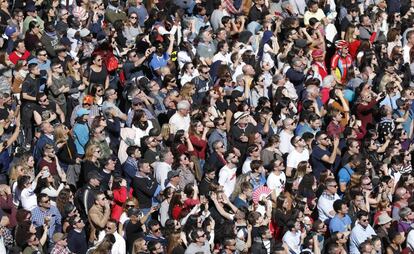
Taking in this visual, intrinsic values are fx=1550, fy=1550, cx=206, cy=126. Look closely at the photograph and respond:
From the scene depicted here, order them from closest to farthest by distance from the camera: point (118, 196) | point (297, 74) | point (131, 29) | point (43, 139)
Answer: point (118, 196) → point (43, 139) → point (297, 74) → point (131, 29)

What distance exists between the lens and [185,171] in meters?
20.9

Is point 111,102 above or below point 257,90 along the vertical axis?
above

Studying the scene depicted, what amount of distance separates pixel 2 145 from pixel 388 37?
27.6 ft

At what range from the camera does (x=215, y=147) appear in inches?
853

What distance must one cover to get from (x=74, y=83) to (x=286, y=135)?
3.21 m

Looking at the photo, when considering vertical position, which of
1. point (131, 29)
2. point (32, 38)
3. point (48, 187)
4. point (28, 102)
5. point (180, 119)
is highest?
point (48, 187)

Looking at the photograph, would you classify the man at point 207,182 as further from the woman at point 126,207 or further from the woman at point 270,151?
the woman at point 270,151

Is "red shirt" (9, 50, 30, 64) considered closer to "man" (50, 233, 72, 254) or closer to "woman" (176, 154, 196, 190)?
"woman" (176, 154, 196, 190)

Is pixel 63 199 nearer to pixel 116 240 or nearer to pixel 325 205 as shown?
pixel 116 240

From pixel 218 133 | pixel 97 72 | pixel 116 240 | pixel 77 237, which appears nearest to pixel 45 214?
pixel 77 237

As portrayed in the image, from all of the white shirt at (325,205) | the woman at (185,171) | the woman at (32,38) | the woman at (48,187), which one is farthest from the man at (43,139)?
the white shirt at (325,205)

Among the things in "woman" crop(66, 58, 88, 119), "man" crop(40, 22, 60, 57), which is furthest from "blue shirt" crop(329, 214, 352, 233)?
"man" crop(40, 22, 60, 57)

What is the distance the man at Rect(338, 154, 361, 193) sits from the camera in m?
22.0

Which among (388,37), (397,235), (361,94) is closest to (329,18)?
(388,37)
